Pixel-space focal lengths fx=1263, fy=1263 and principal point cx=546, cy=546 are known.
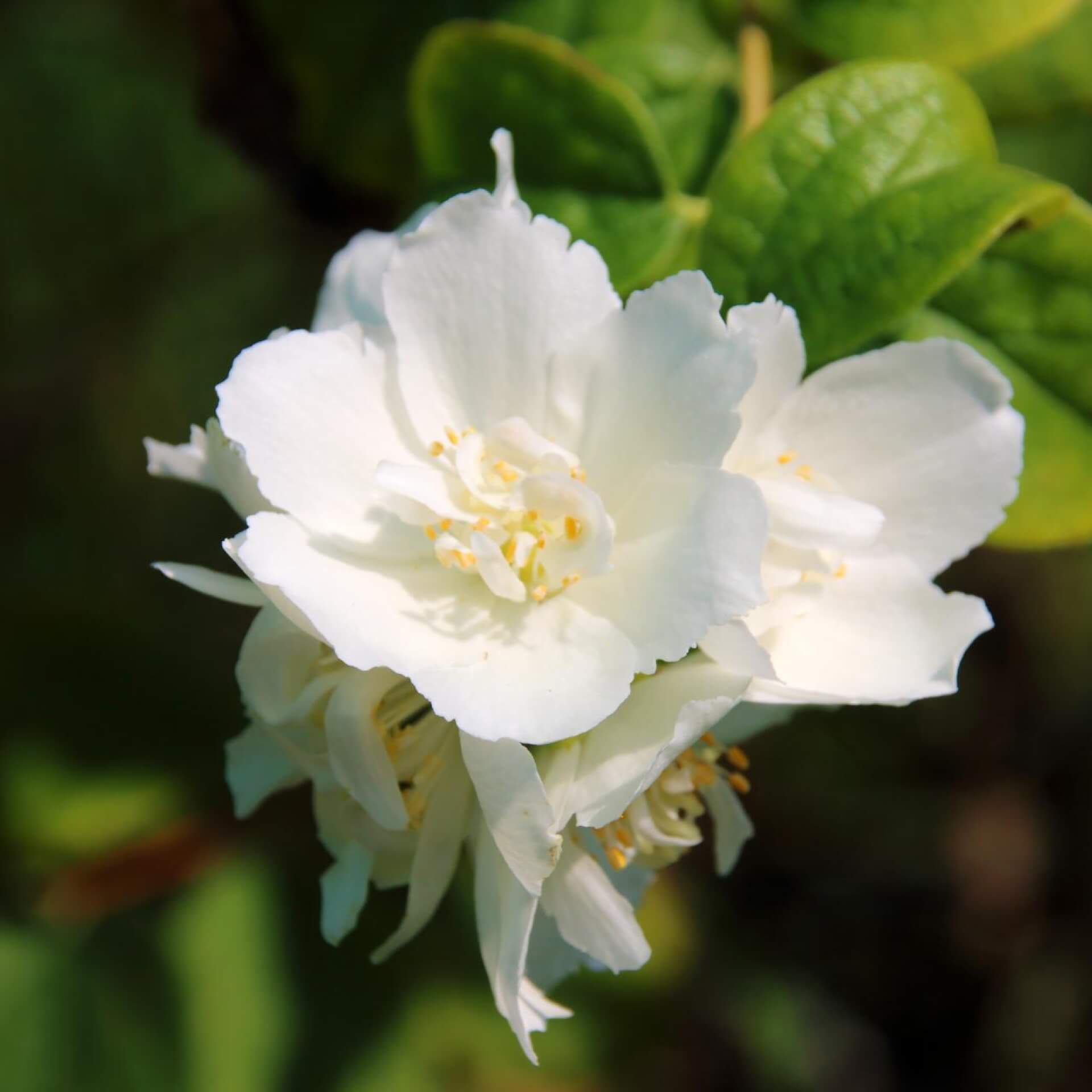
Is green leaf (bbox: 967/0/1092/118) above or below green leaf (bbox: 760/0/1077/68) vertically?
below

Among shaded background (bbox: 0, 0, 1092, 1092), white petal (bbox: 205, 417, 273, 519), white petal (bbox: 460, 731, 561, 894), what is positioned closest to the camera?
white petal (bbox: 460, 731, 561, 894)

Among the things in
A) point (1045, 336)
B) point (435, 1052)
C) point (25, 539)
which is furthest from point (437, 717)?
point (25, 539)

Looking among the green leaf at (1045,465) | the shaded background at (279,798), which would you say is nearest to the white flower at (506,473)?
the green leaf at (1045,465)

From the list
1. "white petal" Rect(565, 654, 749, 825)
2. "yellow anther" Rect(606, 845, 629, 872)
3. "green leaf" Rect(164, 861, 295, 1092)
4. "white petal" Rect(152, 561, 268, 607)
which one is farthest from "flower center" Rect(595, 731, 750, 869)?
"green leaf" Rect(164, 861, 295, 1092)

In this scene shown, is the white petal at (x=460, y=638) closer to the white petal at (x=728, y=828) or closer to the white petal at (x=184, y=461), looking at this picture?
the white petal at (x=184, y=461)

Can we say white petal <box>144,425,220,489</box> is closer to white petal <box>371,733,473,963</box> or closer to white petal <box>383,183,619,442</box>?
white petal <box>383,183,619,442</box>

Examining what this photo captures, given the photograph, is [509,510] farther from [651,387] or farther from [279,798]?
[279,798]

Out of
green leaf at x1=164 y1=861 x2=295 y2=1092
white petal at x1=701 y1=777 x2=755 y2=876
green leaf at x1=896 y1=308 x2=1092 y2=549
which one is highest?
green leaf at x1=896 y1=308 x2=1092 y2=549

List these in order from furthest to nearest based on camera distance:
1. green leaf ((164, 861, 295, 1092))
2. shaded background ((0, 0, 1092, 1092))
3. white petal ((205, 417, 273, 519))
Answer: green leaf ((164, 861, 295, 1092)), shaded background ((0, 0, 1092, 1092)), white petal ((205, 417, 273, 519))
